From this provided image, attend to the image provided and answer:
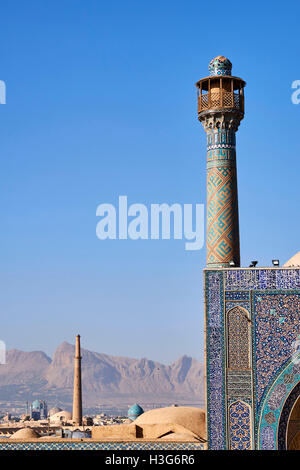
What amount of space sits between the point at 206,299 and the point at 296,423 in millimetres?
2884

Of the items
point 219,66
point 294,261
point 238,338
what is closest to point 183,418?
point 294,261

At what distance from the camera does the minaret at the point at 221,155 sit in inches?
705

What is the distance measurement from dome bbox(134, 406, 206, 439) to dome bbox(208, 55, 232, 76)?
27.3 ft

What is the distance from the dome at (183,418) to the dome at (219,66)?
27.3 ft

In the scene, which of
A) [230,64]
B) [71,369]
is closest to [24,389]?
[71,369]

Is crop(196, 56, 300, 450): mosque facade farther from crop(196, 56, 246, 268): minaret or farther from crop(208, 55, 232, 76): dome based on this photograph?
crop(208, 55, 232, 76): dome

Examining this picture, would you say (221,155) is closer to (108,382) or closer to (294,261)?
(294,261)

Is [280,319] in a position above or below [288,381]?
above

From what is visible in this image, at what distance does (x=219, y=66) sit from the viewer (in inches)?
754

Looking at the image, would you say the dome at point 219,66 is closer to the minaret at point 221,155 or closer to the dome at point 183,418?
the minaret at point 221,155

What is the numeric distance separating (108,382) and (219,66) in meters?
172

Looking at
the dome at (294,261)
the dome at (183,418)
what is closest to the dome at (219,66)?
the dome at (294,261)

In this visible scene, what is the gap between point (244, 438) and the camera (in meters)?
15.0
